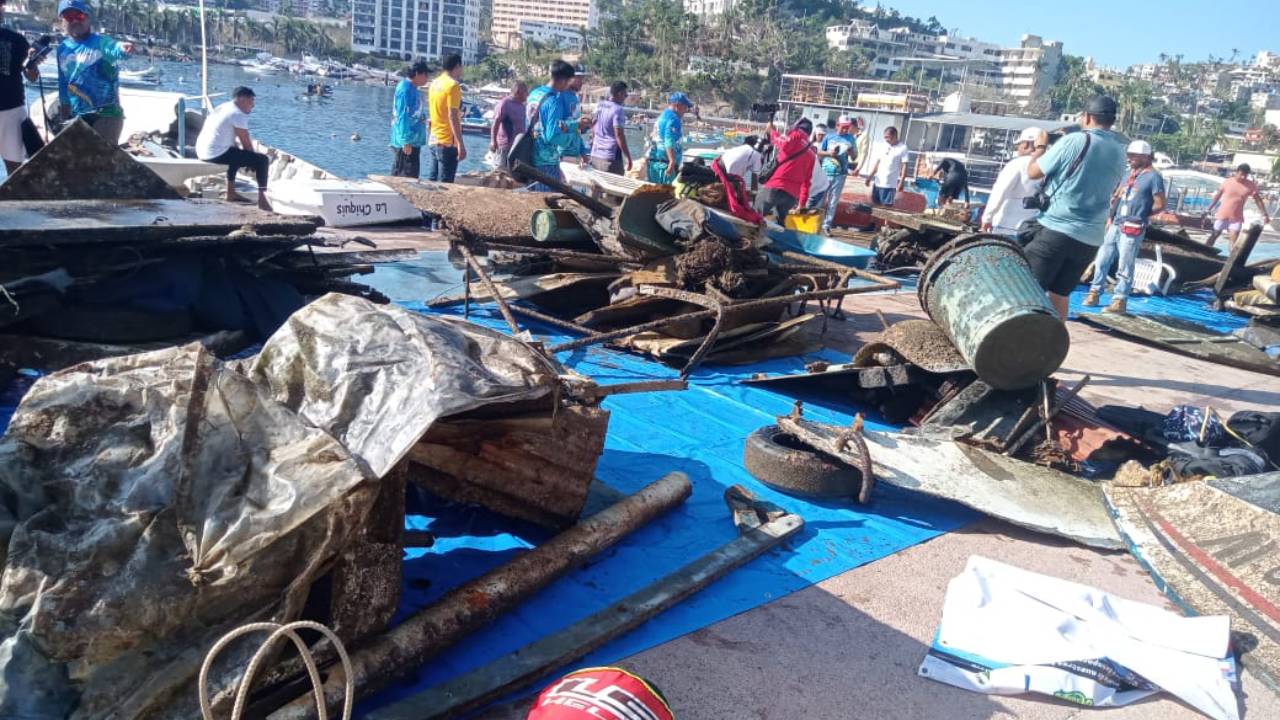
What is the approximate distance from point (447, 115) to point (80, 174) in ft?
17.9

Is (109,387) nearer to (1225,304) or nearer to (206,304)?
(206,304)

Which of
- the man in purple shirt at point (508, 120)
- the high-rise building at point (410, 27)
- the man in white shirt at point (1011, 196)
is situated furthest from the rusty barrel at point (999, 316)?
the high-rise building at point (410, 27)

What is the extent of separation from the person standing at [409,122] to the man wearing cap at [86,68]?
314cm

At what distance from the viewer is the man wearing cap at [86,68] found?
7586mm

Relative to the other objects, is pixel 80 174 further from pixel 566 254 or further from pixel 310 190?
pixel 310 190

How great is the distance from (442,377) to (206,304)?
309 centimetres

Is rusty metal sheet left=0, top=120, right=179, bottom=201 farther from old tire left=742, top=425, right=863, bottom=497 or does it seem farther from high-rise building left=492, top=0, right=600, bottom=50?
high-rise building left=492, top=0, right=600, bottom=50

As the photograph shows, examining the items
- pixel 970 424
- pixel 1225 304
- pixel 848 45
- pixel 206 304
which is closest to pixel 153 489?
pixel 206 304

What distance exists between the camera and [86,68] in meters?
7.65

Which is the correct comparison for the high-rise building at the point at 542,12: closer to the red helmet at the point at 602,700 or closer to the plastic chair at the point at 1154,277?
the plastic chair at the point at 1154,277

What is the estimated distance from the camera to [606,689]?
203 cm

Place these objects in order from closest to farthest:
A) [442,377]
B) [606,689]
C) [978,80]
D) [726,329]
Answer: [606,689] < [442,377] < [726,329] < [978,80]

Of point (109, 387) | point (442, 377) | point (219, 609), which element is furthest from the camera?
point (442, 377)

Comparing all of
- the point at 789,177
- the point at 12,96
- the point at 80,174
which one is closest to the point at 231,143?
the point at 12,96
